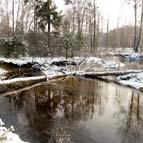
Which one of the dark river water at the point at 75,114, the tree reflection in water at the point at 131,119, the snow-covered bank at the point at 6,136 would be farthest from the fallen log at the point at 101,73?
the snow-covered bank at the point at 6,136

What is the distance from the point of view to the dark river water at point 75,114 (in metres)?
9.22

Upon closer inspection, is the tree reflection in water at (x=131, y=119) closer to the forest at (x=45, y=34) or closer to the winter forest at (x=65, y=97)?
the winter forest at (x=65, y=97)

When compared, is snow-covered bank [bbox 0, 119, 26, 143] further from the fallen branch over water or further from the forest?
the forest

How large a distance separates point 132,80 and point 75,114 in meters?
9.06

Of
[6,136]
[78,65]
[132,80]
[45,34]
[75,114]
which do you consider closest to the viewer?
[6,136]

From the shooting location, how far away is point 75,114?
11.8 m

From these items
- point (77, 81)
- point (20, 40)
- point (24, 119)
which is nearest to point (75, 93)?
point (77, 81)

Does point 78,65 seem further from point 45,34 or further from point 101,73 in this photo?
point 45,34

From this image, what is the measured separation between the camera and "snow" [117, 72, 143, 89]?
60.3 feet

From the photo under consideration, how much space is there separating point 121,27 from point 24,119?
69475 millimetres

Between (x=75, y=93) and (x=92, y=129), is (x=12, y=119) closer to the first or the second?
(x=92, y=129)

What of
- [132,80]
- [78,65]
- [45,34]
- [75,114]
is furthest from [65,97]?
[45,34]

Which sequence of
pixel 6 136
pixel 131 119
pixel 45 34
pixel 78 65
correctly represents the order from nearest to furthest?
pixel 6 136 < pixel 131 119 < pixel 78 65 < pixel 45 34

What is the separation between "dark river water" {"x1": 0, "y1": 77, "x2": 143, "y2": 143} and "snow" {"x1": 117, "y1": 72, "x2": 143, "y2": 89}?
101 centimetres
